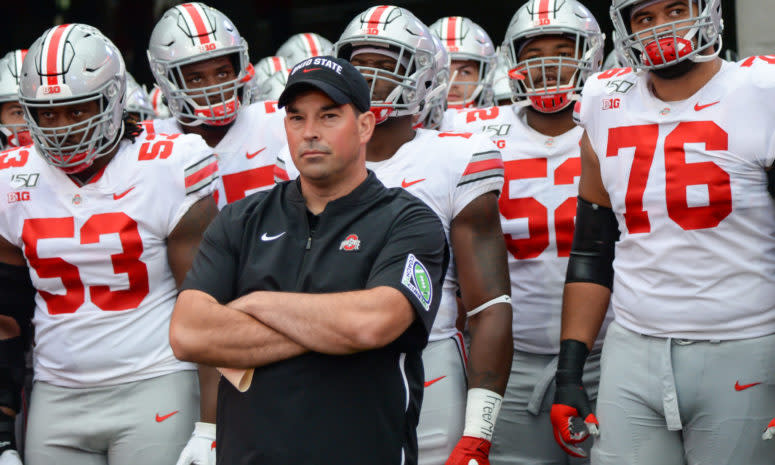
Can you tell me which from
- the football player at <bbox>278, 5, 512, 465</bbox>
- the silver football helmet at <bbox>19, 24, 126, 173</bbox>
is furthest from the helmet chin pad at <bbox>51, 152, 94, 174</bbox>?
the football player at <bbox>278, 5, 512, 465</bbox>

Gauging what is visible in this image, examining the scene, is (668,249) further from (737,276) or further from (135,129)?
(135,129)

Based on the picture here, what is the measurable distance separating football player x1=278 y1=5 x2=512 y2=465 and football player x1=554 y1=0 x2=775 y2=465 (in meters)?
0.25

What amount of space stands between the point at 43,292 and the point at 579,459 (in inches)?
69.9

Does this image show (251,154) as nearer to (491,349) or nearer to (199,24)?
(199,24)

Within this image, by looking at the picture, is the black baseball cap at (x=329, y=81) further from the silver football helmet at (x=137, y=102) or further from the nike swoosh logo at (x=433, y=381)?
the silver football helmet at (x=137, y=102)

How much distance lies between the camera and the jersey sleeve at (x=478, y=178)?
318 cm

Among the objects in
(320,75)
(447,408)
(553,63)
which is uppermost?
(553,63)

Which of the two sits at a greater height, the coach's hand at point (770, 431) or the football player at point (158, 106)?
the football player at point (158, 106)

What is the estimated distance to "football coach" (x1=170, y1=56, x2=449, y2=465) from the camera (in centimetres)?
224

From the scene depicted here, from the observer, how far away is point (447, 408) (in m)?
3.10

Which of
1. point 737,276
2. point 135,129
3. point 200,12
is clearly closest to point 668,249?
point 737,276

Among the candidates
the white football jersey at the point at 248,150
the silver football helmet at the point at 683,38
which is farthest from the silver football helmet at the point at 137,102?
the silver football helmet at the point at 683,38

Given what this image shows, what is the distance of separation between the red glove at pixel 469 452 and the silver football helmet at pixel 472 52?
7.46ft

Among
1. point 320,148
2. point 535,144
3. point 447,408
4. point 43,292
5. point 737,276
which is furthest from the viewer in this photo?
point 535,144
